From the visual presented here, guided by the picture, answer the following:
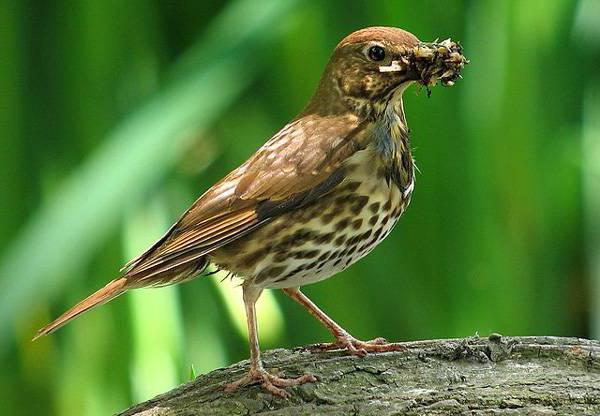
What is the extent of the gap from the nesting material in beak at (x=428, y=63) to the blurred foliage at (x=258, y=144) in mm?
585

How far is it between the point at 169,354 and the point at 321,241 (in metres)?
0.72

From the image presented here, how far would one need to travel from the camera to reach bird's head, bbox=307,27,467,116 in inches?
70.1

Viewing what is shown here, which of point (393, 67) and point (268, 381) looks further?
point (393, 67)

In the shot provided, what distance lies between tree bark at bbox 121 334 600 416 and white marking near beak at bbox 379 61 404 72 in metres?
0.37

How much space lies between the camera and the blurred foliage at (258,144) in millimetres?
2404

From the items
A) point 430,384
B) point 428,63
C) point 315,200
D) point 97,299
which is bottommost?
point 430,384

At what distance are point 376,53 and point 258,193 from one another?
0.83 feet

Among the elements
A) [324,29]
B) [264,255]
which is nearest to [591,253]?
[324,29]

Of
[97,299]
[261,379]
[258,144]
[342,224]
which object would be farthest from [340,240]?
[258,144]

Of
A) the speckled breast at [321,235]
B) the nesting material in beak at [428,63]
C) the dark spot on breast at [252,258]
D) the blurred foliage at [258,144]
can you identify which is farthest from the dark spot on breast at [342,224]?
the blurred foliage at [258,144]

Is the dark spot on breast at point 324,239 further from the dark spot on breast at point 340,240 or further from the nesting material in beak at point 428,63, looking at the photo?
the nesting material in beak at point 428,63

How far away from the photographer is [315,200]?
5.81ft

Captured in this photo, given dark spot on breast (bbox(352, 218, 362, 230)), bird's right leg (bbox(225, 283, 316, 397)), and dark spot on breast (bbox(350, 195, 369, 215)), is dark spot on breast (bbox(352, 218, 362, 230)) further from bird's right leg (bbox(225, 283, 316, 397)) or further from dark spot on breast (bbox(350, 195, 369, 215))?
bird's right leg (bbox(225, 283, 316, 397))

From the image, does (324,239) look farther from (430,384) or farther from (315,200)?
(430,384)
